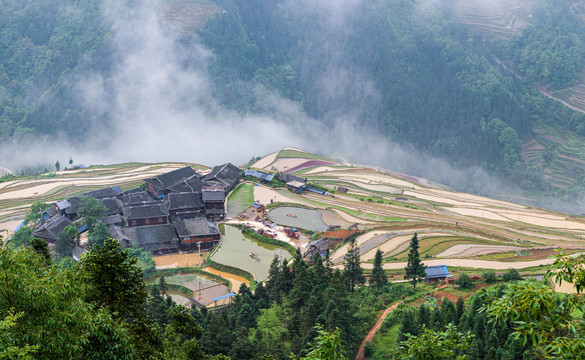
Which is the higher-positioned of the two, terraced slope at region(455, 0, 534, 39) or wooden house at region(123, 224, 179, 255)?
terraced slope at region(455, 0, 534, 39)

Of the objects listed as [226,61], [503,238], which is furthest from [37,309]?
[226,61]

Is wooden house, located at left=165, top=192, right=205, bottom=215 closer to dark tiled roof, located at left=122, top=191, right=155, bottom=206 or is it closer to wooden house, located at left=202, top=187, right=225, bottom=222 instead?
wooden house, located at left=202, top=187, right=225, bottom=222

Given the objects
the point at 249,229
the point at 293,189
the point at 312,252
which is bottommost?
the point at 312,252

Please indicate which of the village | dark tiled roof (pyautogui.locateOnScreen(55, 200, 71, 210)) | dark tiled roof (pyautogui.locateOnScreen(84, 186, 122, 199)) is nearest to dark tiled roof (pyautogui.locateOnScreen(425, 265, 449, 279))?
the village

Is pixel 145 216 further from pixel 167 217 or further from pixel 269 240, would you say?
pixel 269 240

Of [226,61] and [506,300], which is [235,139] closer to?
[226,61]

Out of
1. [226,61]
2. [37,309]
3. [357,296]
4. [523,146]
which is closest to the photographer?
[37,309]
